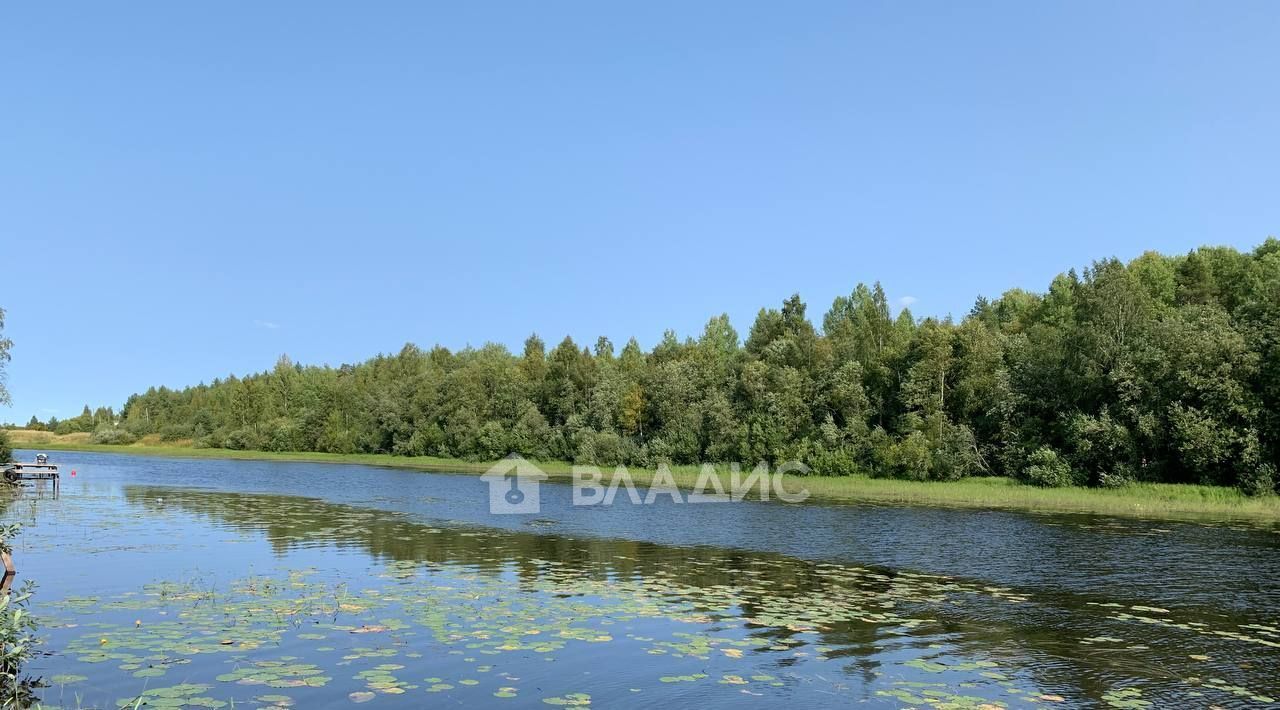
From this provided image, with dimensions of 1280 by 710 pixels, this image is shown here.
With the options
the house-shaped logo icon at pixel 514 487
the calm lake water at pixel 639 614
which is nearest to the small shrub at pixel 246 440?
the house-shaped logo icon at pixel 514 487

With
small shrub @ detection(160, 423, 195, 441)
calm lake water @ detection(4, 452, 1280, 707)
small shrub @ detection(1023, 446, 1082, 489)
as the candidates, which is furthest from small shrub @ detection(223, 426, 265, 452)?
small shrub @ detection(1023, 446, 1082, 489)

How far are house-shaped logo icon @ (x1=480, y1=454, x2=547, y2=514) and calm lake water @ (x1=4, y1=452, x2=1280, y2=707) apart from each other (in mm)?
10004

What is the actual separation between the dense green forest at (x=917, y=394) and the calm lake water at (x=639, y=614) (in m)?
20.5

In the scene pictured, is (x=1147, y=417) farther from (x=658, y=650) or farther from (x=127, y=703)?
(x=127, y=703)

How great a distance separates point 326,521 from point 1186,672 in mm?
29102

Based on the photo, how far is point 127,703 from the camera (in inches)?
362

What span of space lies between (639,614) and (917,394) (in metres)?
59.2

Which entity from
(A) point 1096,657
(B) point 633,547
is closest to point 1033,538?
(B) point 633,547

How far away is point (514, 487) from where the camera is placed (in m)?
60.8

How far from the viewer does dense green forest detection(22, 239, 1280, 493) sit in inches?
1972

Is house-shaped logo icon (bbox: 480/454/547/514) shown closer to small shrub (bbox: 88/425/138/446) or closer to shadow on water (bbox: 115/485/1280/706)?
shadow on water (bbox: 115/485/1280/706)

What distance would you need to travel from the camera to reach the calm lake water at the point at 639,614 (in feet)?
35.9

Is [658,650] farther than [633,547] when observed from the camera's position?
No

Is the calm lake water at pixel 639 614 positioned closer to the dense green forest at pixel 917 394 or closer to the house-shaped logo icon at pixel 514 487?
the house-shaped logo icon at pixel 514 487
